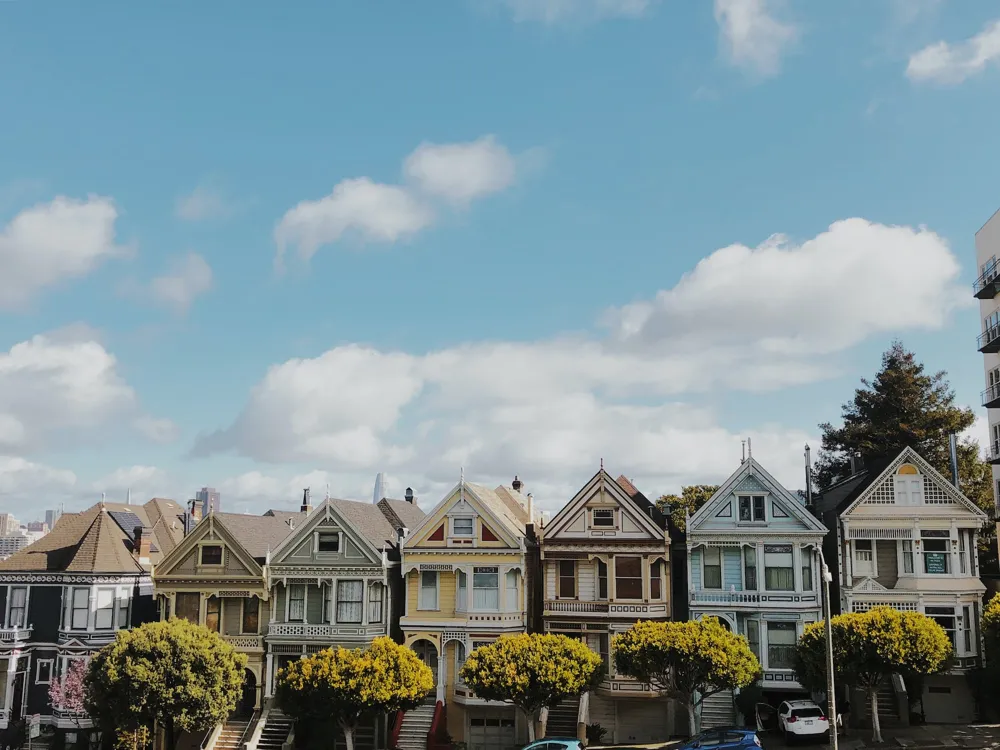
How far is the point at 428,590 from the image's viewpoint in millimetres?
47281

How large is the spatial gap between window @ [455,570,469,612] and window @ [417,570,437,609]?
49.5 inches

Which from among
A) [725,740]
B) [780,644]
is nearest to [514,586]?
[780,644]

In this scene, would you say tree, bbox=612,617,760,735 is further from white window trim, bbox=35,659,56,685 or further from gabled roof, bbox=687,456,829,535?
white window trim, bbox=35,659,56,685

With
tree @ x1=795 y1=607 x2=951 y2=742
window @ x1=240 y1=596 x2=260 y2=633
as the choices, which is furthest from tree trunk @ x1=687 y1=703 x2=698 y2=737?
window @ x1=240 y1=596 x2=260 y2=633

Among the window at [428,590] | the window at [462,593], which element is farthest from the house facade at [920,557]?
the window at [428,590]

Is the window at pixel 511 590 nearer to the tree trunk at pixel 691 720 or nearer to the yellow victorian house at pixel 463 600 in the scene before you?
the yellow victorian house at pixel 463 600

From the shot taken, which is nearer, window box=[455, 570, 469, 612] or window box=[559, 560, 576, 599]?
window box=[559, 560, 576, 599]

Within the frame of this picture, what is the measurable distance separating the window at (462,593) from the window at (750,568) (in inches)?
536

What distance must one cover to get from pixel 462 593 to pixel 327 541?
7.47 meters

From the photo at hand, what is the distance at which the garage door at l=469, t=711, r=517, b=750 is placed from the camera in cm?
4472

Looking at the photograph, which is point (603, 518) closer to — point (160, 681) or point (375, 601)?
point (375, 601)

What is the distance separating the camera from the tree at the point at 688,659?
38406mm

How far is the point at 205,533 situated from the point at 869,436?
1770 inches

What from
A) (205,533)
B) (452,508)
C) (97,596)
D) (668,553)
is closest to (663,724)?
(668,553)
